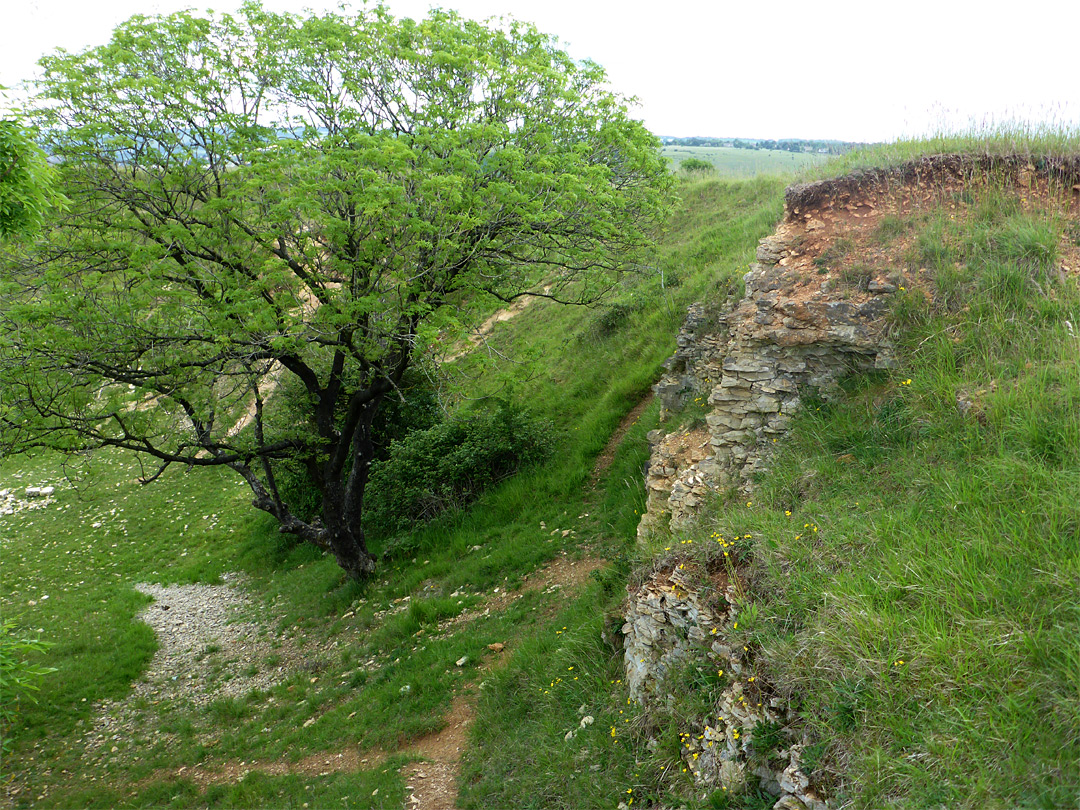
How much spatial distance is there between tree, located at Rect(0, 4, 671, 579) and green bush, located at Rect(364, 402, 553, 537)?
110 inches

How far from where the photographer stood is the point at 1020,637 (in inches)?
122

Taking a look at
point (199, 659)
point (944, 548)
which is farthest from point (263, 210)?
point (944, 548)

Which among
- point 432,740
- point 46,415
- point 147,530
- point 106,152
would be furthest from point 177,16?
point 147,530

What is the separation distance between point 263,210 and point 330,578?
751 centimetres

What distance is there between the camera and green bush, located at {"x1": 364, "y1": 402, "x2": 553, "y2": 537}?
504 inches

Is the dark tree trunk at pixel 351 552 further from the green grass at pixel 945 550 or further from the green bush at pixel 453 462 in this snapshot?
the green grass at pixel 945 550

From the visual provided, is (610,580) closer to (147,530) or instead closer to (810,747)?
(810,747)

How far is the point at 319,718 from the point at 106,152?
847 centimetres

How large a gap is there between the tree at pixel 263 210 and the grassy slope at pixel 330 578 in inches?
98.1

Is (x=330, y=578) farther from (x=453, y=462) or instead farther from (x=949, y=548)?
(x=949, y=548)

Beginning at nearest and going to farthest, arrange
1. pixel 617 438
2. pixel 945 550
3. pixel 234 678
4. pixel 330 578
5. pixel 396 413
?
1. pixel 945 550
2. pixel 234 678
3. pixel 617 438
4. pixel 330 578
5. pixel 396 413

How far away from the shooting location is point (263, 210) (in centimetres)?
872

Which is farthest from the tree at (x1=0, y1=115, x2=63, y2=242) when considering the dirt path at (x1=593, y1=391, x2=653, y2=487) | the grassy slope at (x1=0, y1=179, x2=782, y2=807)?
the dirt path at (x1=593, y1=391, x2=653, y2=487)

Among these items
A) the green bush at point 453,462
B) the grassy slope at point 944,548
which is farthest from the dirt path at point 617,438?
the grassy slope at point 944,548
